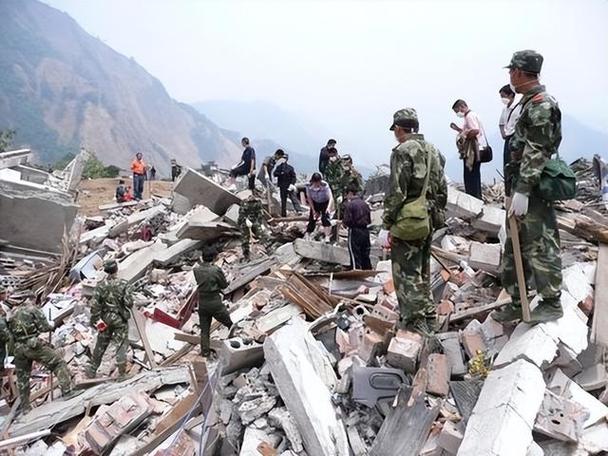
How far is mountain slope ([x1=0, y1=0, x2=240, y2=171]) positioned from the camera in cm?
6059

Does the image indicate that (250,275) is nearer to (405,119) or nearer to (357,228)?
(357,228)

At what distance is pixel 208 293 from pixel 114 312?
1292 mm

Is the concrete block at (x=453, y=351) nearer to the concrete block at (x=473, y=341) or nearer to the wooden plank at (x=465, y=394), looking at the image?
the concrete block at (x=473, y=341)

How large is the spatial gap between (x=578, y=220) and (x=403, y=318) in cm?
301

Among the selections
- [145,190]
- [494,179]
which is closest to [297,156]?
[145,190]

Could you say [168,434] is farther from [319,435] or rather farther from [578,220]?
[578,220]

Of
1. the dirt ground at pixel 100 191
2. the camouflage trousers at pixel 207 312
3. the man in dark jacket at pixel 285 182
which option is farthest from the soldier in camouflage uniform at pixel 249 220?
the dirt ground at pixel 100 191

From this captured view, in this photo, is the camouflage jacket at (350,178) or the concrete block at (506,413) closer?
the concrete block at (506,413)

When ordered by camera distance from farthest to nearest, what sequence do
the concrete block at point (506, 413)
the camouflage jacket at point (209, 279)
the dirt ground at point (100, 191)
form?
the dirt ground at point (100, 191), the camouflage jacket at point (209, 279), the concrete block at point (506, 413)

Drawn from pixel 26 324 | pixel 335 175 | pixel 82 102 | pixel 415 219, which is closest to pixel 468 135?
pixel 335 175

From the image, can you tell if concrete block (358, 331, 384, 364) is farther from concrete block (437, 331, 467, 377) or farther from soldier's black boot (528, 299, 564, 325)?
soldier's black boot (528, 299, 564, 325)

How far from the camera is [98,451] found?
4.95m

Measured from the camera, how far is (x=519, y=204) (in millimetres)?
3416

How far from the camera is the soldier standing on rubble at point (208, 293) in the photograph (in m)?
6.11
